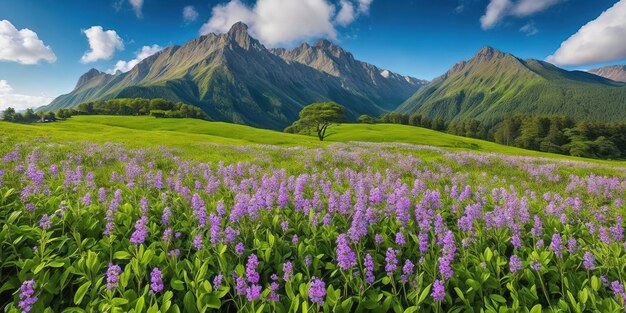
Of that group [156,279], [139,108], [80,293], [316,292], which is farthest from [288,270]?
[139,108]

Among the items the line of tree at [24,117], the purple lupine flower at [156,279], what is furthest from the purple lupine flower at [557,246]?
the line of tree at [24,117]

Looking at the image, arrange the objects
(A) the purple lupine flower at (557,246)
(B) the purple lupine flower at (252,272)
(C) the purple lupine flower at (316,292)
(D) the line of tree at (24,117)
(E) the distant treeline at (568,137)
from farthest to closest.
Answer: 1. (E) the distant treeline at (568,137)
2. (D) the line of tree at (24,117)
3. (A) the purple lupine flower at (557,246)
4. (B) the purple lupine flower at (252,272)
5. (C) the purple lupine flower at (316,292)

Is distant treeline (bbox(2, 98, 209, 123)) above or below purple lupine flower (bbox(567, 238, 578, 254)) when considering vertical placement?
above

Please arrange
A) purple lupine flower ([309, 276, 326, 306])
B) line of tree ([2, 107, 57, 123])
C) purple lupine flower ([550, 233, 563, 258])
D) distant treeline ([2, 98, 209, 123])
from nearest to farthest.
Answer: purple lupine flower ([309, 276, 326, 306]) < purple lupine flower ([550, 233, 563, 258]) < line of tree ([2, 107, 57, 123]) < distant treeline ([2, 98, 209, 123])

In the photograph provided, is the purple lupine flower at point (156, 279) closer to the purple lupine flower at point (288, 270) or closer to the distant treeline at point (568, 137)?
the purple lupine flower at point (288, 270)

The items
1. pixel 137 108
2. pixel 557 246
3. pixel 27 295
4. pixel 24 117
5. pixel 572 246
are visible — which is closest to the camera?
pixel 27 295

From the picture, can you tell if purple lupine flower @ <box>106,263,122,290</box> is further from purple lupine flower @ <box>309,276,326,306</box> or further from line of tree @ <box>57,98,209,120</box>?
line of tree @ <box>57,98,209,120</box>

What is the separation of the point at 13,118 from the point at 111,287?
15858cm

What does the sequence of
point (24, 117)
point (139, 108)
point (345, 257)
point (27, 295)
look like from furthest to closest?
point (139, 108)
point (24, 117)
point (345, 257)
point (27, 295)

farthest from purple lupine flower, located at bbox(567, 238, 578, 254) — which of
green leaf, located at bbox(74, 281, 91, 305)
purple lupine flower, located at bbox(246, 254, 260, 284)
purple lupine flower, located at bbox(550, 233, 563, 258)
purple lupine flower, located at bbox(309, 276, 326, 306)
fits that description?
green leaf, located at bbox(74, 281, 91, 305)

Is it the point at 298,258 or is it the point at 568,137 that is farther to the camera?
the point at 568,137

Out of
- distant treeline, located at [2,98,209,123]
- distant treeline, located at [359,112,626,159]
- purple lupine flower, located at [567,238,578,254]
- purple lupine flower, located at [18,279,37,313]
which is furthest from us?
distant treeline, located at [2,98,209,123]

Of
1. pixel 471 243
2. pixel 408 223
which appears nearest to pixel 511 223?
pixel 471 243

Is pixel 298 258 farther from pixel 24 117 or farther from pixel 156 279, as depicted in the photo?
pixel 24 117
